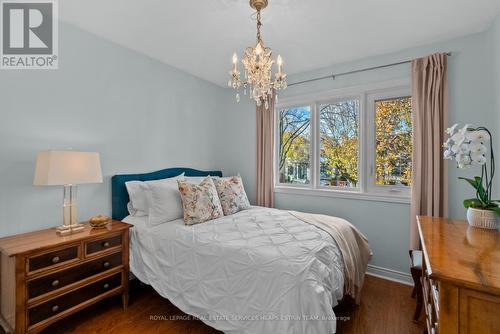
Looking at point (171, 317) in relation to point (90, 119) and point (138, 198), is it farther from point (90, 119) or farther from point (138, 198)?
point (90, 119)

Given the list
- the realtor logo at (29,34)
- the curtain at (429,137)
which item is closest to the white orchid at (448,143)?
the curtain at (429,137)

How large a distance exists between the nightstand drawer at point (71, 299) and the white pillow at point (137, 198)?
0.62 m

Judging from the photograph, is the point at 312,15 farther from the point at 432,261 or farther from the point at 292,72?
the point at 432,261

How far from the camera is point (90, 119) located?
89.0 inches

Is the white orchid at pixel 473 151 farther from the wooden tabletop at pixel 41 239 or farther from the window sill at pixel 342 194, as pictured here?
the wooden tabletop at pixel 41 239

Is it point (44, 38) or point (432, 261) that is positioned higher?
point (44, 38)

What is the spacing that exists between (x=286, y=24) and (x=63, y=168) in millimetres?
2187

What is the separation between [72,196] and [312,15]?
2614mm

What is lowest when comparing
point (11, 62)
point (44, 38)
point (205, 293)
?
point (205, 293)

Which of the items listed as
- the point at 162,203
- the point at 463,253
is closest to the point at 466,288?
the point at 463,253

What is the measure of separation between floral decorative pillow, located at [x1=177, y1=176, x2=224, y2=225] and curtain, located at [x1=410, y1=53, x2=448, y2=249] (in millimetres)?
2039

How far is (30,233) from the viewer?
1.84 metres

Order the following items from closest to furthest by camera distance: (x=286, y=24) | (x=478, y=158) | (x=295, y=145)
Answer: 1. (x=478, y=158)
2. (x=286, y=24)
3. (x=295, y=145)

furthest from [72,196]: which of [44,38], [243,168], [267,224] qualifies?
[243,168]
